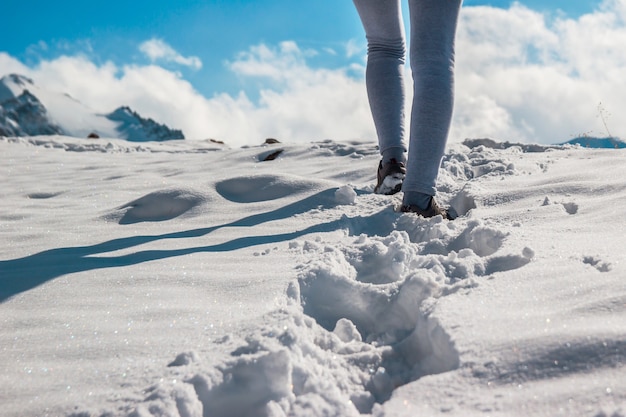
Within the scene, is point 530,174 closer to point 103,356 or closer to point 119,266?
point 119,266

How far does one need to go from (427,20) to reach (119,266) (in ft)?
4.40

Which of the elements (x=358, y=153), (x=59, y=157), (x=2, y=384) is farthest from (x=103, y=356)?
(x=59, y=157)

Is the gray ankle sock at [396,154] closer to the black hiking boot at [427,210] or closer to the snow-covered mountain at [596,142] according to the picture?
the black hiking boot at [427,210]

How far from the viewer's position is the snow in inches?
35.6

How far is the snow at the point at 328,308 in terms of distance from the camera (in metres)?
0.91

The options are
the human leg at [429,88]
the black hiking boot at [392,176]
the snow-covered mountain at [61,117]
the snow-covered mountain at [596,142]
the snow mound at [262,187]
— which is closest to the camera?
the human leg at [429,88]

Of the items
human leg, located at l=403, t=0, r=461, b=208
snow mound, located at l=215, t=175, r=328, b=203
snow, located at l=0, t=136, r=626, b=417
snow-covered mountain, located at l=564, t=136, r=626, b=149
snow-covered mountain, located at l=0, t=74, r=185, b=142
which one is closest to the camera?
snow, located at l=0, t=136, r=626, b=417

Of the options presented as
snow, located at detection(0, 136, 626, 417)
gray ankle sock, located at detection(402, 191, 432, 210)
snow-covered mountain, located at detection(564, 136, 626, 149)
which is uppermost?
snow-covered mountain, located at detection(564, 136, 626, 149)

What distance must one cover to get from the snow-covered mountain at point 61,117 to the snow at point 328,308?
16783 cm

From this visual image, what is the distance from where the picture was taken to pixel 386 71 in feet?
Result: 8.55

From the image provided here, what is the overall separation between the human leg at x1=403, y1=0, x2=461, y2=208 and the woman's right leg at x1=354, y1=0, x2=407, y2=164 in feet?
1.37

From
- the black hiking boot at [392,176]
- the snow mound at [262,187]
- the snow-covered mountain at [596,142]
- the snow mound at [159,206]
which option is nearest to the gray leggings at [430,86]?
the black hiking boot at [392,176]

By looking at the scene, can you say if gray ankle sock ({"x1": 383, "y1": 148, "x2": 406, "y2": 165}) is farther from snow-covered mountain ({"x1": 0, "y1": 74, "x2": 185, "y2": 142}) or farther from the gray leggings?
snow-covered mountain ({"x1": 0, "y1": 74, "x2": 185, "y2": 142})

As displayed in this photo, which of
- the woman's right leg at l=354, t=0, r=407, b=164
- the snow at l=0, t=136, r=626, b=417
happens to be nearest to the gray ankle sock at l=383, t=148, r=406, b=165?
the woman's right leg at l=354, t=0, r=407, b=164
